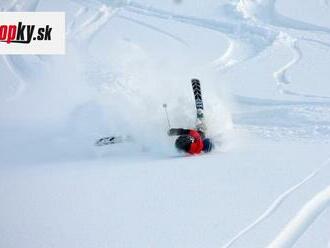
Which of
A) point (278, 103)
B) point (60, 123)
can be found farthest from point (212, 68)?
point (60, 123)

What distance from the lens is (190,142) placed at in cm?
768

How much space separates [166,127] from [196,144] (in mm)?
1301

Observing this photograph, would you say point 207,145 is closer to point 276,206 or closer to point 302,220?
point 276,206

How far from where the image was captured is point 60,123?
9.94m

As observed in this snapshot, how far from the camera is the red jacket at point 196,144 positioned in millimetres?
7719

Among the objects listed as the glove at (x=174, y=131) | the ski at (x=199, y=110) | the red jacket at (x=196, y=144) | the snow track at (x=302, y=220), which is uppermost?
the ski at (x=199, y=110)

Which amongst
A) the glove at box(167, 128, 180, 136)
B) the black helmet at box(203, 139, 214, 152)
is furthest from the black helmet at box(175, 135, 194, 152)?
the black helmet at box(203, 139, 214, 152)

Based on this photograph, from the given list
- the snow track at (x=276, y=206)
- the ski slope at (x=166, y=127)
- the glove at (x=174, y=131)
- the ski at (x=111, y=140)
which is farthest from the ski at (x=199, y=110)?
the snow track at (x=276, y=206)

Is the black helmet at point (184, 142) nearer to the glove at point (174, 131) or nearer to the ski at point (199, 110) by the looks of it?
the glove at point (174, 131)

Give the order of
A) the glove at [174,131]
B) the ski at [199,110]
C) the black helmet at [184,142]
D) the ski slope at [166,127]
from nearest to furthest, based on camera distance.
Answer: the ski slope at [166,127], the black helmet at [184,142], the glove at [174,131], the ski at [199,110]

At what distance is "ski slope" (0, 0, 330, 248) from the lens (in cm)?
516

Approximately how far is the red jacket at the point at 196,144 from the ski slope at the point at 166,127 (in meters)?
0.31

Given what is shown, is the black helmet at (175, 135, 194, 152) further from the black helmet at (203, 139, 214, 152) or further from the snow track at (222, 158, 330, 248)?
the snow track at (222, 158, 330, 248)

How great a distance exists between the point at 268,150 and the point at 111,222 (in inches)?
134
